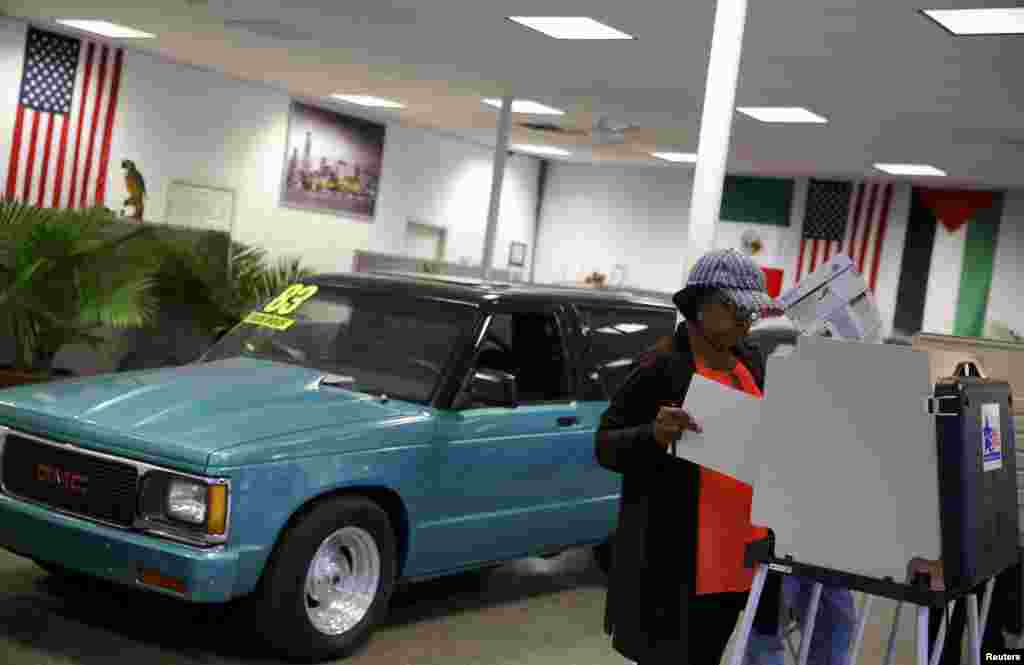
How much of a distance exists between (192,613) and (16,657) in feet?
3.39

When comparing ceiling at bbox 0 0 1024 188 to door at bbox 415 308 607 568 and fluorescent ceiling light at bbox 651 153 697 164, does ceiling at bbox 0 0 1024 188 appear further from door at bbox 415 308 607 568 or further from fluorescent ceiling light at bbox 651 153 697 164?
door at bbox 415 308 607 568

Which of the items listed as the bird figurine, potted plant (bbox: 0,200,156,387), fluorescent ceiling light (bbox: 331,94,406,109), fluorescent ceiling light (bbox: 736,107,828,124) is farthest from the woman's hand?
fluorescent ceiling light (bbox: 331,94,406,109)

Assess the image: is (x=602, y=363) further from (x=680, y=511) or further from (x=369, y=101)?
(x=369, y=101)

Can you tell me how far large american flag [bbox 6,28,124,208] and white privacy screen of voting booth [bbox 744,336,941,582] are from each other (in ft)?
47.5

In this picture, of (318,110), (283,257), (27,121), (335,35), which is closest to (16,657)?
(335,35)

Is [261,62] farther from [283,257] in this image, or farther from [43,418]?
[43,418]

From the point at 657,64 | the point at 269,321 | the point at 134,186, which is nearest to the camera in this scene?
the point at 269,321

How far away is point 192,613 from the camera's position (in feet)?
18.8

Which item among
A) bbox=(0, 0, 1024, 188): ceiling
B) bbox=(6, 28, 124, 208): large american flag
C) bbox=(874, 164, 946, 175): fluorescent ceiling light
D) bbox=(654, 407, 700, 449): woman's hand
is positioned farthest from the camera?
bbox=(874, 164, 946, 175): fluorescent ceiling light

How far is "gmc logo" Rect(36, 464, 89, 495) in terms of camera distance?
5066mm

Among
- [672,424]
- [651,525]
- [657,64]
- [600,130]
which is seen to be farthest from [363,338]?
[600,130]

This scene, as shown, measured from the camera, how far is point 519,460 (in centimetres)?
619

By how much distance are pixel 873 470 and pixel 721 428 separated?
42 centimetres

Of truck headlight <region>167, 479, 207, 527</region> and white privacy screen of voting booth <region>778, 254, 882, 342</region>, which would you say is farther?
truck headlight <region>167, 479, 207, 527</region>
